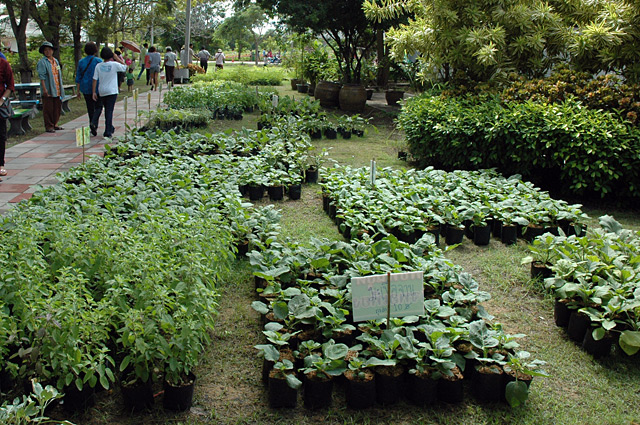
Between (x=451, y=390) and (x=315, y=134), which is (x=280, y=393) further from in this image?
(x=315, y=134)

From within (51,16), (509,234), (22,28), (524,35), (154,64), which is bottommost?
(509,234)

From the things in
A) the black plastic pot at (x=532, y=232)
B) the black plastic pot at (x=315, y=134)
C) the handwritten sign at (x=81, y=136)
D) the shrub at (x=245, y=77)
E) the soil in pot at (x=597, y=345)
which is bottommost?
the soil in pot at (x=597, y=345)

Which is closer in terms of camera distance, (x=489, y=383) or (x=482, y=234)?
(x=489, y=383)

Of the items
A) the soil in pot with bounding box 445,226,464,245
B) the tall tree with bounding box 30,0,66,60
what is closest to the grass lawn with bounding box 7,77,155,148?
the tall tree with bounding box 30,0,66,60

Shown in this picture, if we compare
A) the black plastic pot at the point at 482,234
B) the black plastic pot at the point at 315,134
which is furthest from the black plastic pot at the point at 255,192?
the black plastic pot at the point at 315,134

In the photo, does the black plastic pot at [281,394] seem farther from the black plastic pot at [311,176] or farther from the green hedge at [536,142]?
the green hedge at [536,142]

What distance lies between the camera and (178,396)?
278 cm

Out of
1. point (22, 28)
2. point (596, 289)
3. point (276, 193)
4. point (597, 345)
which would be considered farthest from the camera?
point (22, 28)

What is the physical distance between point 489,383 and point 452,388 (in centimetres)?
20

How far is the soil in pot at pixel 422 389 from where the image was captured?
2889 millimetres

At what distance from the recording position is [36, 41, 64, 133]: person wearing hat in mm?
9202

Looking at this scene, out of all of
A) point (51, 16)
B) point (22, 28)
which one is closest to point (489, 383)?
point (22, 28)

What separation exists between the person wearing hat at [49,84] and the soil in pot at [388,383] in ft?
27.4

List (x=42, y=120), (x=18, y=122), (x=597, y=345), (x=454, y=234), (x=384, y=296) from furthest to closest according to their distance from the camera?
(x=42, y=120)
(x=18, y=122)
(x=454, y=234)
(x=597, y=345)
(x=384, y=296)
